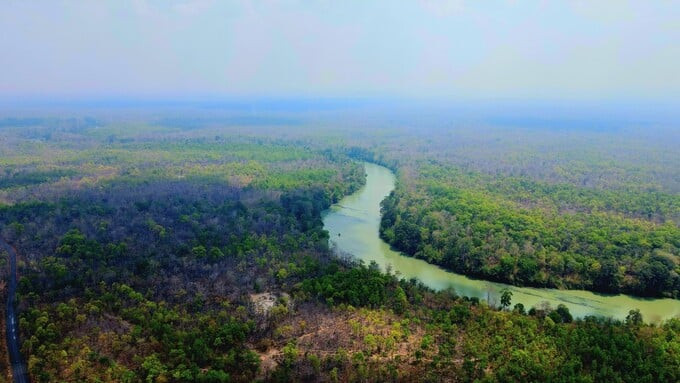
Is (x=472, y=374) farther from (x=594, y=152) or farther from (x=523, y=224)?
(x=594, y=152)

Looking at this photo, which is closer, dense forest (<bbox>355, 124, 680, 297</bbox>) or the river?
the river

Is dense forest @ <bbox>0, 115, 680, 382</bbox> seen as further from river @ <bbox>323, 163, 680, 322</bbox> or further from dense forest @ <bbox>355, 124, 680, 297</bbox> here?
river @ <bbox>323, 163, 680, 322</bbox>

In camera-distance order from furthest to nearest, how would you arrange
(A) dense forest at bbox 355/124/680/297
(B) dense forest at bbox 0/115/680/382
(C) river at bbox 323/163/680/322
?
(A) dense forest at bbox 355/124/680/297 < (C) river at bbox 323/163/680/322 < (B) dense forest at bbox 0/115/680/382

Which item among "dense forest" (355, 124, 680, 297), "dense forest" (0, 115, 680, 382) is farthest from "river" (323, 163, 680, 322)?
"dense forest" (0, 115, 680, 382)

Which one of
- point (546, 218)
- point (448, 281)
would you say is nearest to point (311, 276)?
point (448, 281)

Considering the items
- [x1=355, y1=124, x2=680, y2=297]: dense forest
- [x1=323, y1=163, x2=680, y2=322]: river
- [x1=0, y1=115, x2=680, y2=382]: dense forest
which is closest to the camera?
[x1=0, y1=115, x2=680, y2=382]: dense forest

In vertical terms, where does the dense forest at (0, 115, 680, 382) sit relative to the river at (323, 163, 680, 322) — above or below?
above
